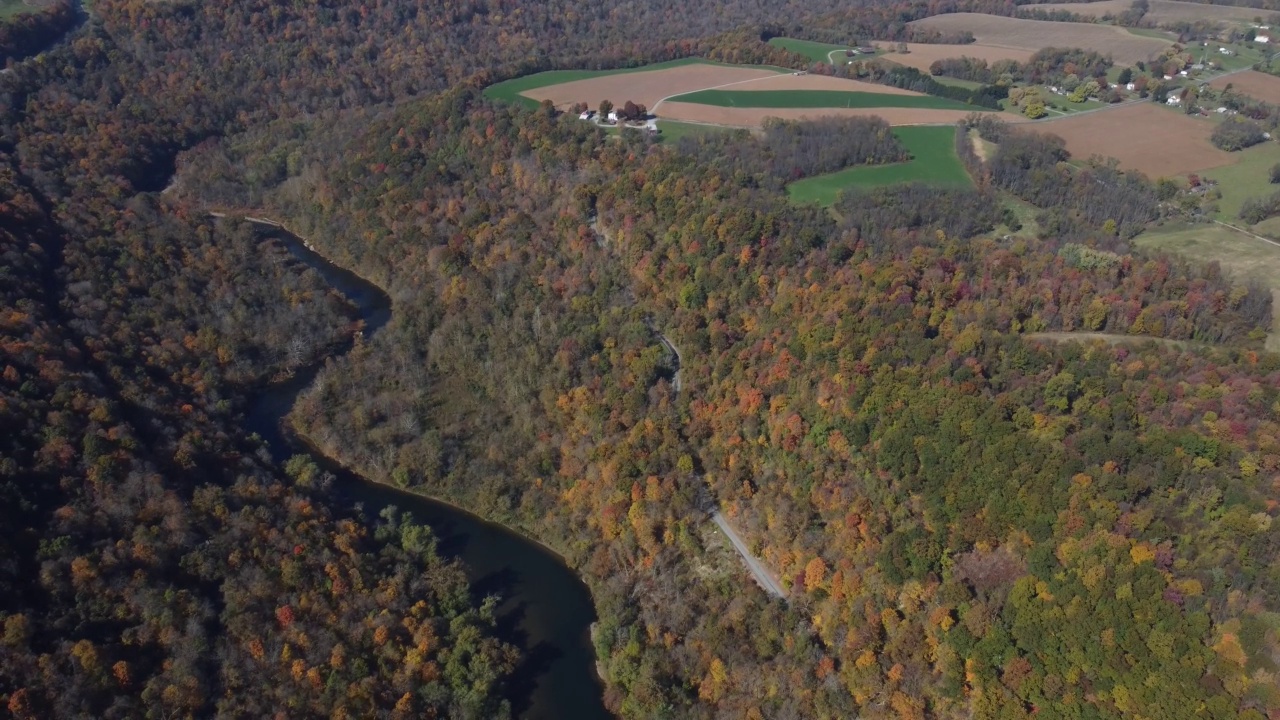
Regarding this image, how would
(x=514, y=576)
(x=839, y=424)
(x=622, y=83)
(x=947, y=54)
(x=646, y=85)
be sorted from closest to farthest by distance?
(x=839, y=424) → (x=514, y=576) → (x=646, y=85) → (x=622, y=83) → (x=947, y=54)

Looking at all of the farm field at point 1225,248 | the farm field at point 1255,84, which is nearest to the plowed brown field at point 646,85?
the farm field at point 1255,84

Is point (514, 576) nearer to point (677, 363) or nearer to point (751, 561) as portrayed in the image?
point (751, 561)

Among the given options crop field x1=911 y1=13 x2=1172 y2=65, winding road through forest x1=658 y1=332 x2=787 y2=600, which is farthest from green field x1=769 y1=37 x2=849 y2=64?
winding road through forest x1=658 y1=332 x2=787 y2=600

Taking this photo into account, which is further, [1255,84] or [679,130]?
[1255,84]

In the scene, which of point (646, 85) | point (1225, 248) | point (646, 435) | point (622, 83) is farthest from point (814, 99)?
point (646, 435)

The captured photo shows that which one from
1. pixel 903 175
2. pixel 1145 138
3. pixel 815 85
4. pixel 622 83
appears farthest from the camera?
pixel 622 83

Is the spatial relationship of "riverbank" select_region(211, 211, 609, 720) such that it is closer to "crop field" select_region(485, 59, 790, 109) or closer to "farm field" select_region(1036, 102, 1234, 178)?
"crop field" select_region(485, 59, 790, 109)

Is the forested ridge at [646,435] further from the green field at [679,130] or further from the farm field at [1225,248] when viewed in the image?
the green field at [679,130]
